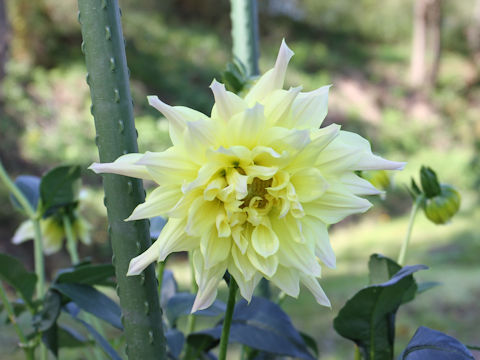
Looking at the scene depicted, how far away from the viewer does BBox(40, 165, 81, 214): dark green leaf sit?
0.51 m

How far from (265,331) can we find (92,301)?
142 millimetres

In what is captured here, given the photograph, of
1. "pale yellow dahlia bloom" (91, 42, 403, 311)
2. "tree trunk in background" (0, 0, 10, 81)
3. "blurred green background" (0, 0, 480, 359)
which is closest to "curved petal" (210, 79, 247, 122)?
"pale yellow dahlia bloom" (91, 42, 403, 311)

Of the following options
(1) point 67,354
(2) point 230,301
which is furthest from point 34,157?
(2) point 230,301

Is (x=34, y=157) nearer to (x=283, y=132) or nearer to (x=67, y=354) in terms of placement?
(x=67, y=354)

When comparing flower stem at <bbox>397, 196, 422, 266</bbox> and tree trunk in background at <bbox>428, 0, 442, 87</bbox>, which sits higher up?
flower stem at <bbox>397, 196, 422, 266</bbox>

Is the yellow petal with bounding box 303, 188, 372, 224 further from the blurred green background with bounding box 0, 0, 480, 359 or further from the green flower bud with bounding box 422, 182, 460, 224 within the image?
the blurred green background with bounding box 0, 0, 480, 359

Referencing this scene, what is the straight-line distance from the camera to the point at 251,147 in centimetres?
29

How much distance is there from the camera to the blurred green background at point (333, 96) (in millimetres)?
2074

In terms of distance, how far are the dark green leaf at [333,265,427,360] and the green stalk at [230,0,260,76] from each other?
11.3 inches

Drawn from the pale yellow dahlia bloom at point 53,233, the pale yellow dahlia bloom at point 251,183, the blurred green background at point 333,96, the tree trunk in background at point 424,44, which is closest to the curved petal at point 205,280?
the pale yellow dahlia bloom at point 251,183

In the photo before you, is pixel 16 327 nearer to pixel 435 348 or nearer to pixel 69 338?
pixel 69 338

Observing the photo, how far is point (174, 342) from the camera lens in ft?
1.49

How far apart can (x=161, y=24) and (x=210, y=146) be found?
15.1 ft

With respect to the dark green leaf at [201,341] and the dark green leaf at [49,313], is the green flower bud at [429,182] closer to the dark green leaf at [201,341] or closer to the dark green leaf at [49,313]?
the dark green leaf at [201,341]
